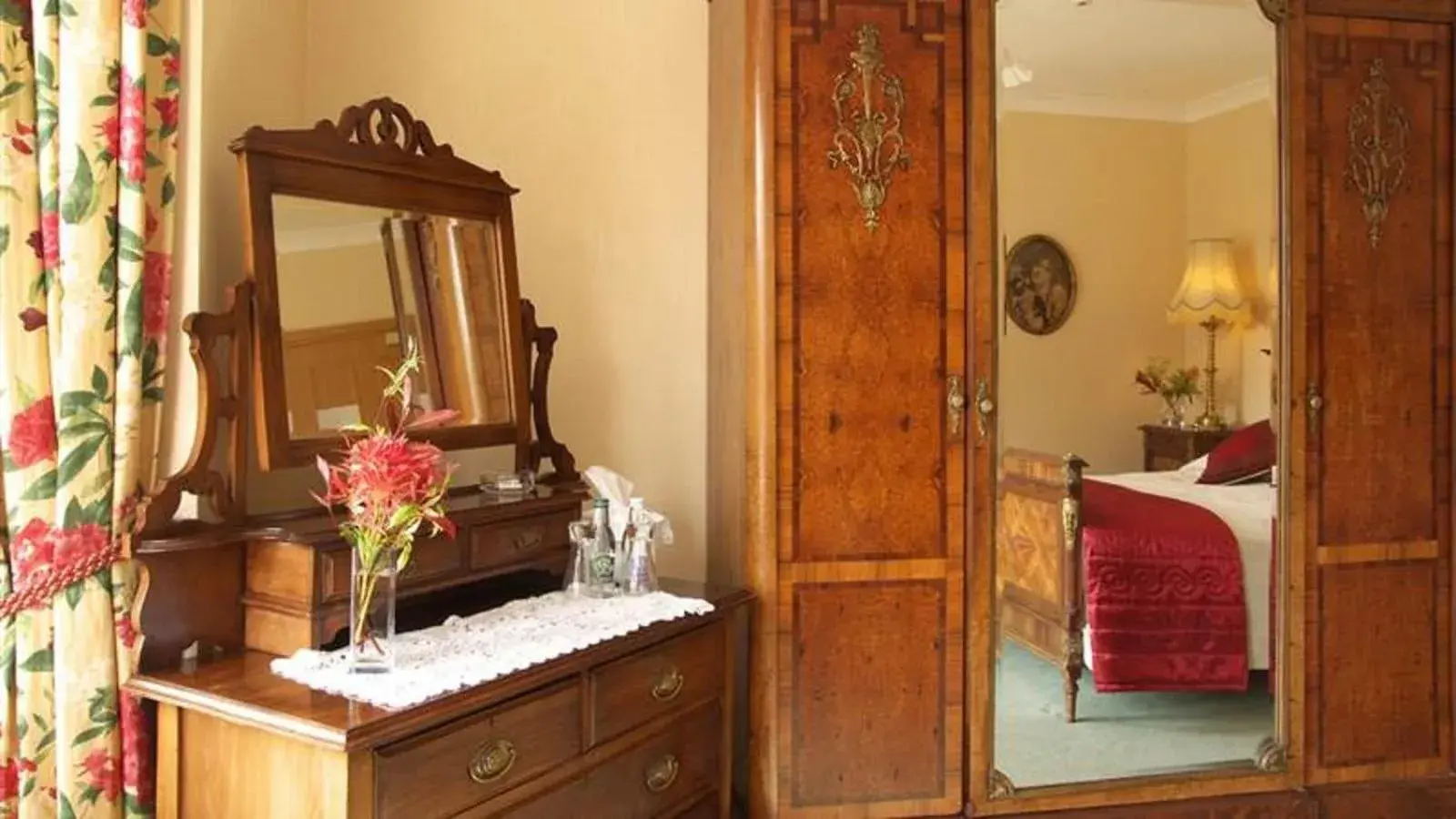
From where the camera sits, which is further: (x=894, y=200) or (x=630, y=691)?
(x=894, y=200)

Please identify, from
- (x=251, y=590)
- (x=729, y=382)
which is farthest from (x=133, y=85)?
(x=729, y=382)

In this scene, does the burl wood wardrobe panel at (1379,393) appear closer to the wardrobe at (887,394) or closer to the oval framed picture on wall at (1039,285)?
the wardrobe at (887,394)

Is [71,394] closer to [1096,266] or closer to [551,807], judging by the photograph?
[551,807]

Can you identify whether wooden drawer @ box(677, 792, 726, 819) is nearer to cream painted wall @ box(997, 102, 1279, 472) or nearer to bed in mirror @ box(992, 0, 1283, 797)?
bed in mirror @ box(992, 0, 1283, 797)

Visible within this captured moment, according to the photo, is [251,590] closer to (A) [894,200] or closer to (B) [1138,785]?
(A) [894,200]

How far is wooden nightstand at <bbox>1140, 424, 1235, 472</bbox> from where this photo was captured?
7.75 ft

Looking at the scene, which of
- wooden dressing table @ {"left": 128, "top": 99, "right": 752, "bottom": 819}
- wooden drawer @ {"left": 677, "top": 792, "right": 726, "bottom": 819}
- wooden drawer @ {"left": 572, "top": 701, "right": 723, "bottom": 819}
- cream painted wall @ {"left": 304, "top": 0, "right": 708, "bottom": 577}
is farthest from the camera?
cream painted wall @ {"left": 304, "top": 0, "right": 708, "bottom": 577}

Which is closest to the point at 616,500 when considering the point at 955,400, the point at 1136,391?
the point at 955,400

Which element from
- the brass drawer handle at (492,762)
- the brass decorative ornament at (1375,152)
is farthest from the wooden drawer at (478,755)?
the brass decorative ornament at (1375,152)

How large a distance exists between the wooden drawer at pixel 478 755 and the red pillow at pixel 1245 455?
1.58 metres

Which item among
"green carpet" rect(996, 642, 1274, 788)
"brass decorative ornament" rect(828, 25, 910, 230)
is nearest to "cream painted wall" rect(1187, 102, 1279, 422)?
"green carpet" rect(996, 642, 1274, 788)

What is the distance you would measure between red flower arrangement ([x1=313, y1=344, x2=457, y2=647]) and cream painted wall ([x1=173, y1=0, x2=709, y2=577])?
2.62 ft

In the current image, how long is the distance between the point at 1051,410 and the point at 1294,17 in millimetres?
1098

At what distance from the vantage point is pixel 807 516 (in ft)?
7.22
